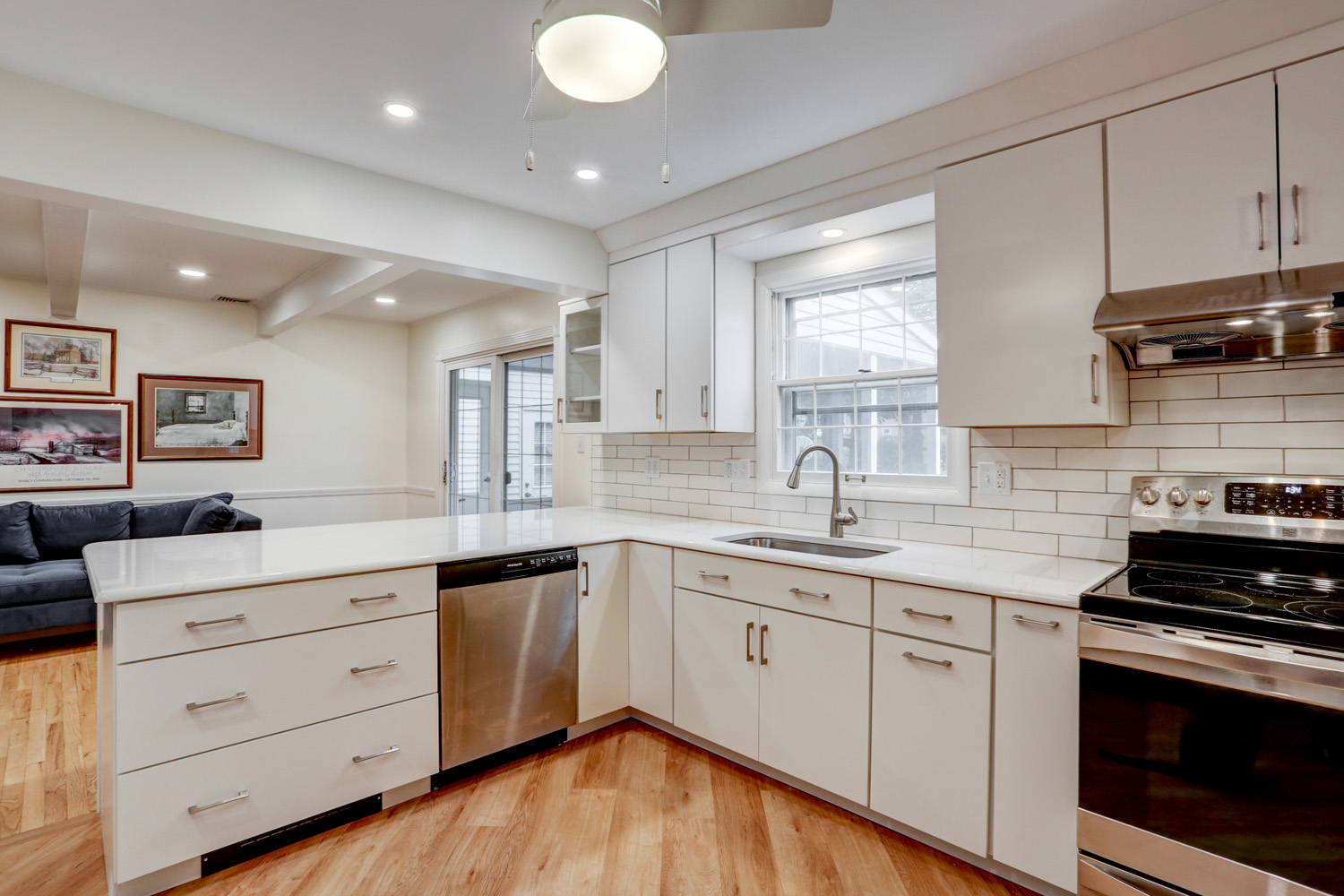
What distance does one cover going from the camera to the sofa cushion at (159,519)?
4.75 meters

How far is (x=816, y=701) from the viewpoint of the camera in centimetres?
223

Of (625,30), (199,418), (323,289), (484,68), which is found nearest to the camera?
(625,30)

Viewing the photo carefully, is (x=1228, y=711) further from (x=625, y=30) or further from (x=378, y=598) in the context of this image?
(x=378, y=598)

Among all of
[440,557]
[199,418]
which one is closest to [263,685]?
[440,557]

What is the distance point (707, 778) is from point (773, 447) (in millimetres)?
1470

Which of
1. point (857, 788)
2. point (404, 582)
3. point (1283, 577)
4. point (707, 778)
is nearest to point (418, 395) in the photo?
point (404, 582)

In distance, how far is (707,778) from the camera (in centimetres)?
248

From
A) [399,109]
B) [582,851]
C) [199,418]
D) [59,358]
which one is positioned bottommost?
[582,851]

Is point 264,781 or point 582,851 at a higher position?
point 264,781

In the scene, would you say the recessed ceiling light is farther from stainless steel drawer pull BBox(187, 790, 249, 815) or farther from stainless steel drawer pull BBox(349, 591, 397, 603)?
stainless steel drawer pull BBox(187, 790, 249, 815)

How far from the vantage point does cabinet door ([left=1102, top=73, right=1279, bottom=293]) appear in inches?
67.2

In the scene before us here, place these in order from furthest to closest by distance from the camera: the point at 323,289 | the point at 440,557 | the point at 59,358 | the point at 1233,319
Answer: the point at 59,358
the point at 323,289
the point at 440,557
the point at 1233,319

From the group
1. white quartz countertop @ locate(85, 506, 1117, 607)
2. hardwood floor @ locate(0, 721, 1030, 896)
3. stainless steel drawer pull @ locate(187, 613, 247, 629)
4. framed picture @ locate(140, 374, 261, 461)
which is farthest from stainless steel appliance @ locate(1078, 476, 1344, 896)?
framed picture @ locate(140, 374, 261, 461)

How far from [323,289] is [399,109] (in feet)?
7.93
